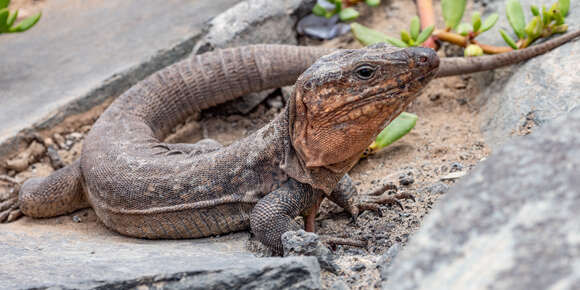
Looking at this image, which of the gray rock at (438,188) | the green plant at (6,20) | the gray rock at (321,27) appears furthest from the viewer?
the gray rock at (321,27)

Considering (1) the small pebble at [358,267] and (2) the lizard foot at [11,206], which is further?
(2) the lizard foot at [11,206]

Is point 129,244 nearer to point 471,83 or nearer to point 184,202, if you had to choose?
point 184,202

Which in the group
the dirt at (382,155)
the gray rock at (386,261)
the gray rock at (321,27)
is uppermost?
the gray rock at (386,261)

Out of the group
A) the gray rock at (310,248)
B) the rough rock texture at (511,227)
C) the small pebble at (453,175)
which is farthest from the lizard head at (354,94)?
the rough rock texture at (511,227)

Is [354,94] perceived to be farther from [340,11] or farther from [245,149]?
[340,11]

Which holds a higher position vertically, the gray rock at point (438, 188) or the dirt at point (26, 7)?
the dirt at point (26, 7)

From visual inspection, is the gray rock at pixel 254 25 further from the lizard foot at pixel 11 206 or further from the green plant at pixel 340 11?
the lizard foot at pixel 11 206

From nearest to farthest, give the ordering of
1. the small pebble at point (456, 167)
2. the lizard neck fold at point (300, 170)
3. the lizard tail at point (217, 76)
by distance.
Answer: the lizard neck fold at point (300, 170), the small pebble at point (456, 167), the lizard tail at point (217, 76)
